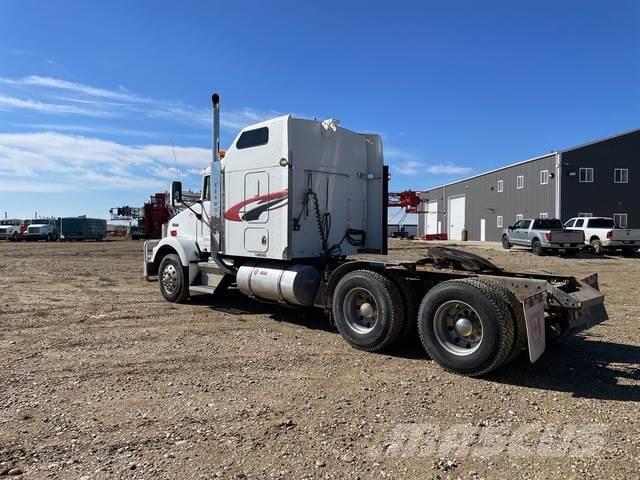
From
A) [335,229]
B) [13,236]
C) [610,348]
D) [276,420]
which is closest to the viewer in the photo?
[276,420]

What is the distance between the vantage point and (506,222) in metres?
40.0

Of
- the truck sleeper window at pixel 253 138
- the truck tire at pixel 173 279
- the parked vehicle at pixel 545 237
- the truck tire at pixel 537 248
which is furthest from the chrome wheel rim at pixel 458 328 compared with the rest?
the truck tire at pixel 537 248

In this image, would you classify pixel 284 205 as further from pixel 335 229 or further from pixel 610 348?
pixel 610 348

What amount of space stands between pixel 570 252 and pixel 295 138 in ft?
66.1

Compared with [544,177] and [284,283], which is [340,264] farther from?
[544,177]

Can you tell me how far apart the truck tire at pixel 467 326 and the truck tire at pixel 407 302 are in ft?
1.35

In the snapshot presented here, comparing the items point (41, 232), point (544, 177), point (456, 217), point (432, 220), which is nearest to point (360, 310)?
point (544, 177)

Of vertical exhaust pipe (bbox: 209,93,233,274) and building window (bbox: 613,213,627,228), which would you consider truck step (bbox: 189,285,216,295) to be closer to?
vertical exhaust pipe (bbox: 209,93,233,274)

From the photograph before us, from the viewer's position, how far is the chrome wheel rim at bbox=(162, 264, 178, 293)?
9.99m

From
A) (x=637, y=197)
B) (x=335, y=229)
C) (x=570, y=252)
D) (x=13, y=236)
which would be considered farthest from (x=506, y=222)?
(x=13, y=236)

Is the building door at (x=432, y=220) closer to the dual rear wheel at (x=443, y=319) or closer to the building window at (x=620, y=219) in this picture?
the building window at (x=620, y=219)

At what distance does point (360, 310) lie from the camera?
21.8ft
